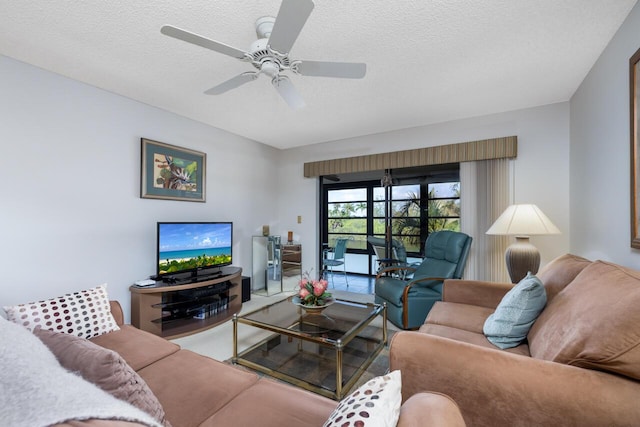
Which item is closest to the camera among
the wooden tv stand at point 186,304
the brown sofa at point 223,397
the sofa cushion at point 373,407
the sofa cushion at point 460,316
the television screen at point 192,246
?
the sofa cushion at point 373,407

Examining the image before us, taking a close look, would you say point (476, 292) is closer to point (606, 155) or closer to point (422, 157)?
point (606, 155)

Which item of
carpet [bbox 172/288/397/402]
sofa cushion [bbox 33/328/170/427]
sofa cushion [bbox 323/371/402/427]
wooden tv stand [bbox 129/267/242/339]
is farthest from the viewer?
wooden tv stand [bbox 129/267/242/339]

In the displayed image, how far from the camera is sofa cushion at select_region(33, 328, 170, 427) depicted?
0.77 meters

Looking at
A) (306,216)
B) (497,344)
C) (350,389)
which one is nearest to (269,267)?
(306,216)

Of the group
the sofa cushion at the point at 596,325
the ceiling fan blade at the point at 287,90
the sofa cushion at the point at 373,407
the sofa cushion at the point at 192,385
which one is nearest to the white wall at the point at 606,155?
the sofa cushion at the point at 596,325

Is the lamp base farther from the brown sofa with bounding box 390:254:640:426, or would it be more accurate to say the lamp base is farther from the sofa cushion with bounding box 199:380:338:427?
the sofa cushion with bounding box 199:380:338:427

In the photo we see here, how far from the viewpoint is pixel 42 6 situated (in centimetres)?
166

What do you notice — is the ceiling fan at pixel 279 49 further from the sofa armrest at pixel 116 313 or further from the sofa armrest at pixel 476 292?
the sofa armrest at pixel 476 292

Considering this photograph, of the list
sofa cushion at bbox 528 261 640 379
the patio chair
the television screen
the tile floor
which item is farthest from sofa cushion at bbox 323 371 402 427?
the patio chair

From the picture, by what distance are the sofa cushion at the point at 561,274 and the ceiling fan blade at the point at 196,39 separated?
238cm

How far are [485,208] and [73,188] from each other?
4437 mm

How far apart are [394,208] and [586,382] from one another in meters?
3.30

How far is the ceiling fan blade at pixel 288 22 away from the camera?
125cm

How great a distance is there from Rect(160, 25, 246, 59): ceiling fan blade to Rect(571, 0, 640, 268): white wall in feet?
7.79
